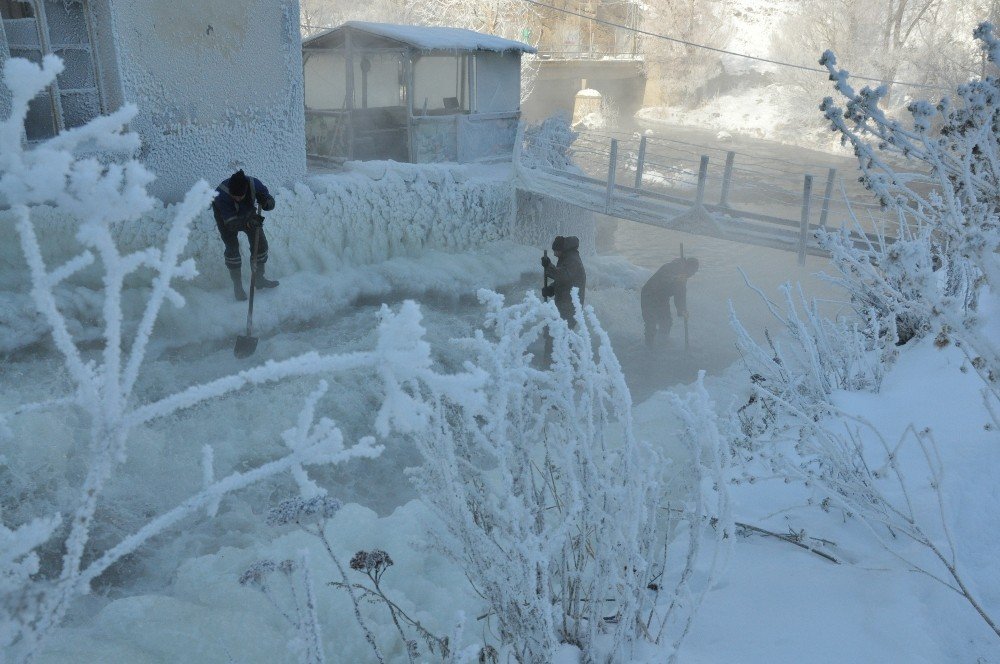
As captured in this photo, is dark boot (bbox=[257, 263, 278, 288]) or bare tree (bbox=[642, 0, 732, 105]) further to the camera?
bare tree (bbox=[642, 0, 732, 105])

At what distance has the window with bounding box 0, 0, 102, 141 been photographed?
6.61 meters

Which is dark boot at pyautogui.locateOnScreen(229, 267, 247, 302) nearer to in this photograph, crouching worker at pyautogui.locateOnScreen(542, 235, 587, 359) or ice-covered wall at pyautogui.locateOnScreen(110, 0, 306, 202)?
ice-covered wall at pyautogui.locateOnScreen(110, 0, 306, 202)

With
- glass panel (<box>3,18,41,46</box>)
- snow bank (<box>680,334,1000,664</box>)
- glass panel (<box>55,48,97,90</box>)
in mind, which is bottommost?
snow bank (<box>680,334,1000,664</box>)

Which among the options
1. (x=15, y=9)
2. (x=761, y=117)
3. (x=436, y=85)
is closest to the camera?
(x=15, y=9)

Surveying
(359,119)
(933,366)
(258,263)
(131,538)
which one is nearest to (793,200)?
(359,119)

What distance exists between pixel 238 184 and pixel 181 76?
166cm

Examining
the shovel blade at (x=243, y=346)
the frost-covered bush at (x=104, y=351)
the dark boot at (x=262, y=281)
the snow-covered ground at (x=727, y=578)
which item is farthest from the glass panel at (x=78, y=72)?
the frost-covered bush at (x=104, y=351)

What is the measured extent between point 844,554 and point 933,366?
1429mm

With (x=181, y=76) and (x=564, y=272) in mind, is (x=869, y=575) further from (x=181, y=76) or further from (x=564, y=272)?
(x=181, y=76)

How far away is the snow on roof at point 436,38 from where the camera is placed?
11148 mm

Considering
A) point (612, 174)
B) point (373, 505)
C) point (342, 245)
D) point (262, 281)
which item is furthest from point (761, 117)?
point (373, 505)

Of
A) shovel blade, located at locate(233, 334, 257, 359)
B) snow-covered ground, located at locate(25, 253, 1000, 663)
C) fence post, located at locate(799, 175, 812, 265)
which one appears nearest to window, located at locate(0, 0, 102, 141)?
shovel blade, located at locate(233, 334, 257, 359)

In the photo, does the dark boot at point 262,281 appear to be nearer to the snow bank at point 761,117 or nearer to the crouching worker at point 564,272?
the crouching worker at point 564,272

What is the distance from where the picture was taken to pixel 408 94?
38.1ft
